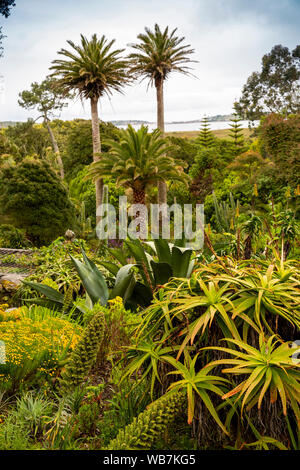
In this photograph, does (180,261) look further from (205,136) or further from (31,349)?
(205,136)

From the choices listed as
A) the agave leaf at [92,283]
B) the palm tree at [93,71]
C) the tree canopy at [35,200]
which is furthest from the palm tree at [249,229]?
the palm tree at [93,71]

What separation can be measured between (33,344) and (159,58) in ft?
62.7

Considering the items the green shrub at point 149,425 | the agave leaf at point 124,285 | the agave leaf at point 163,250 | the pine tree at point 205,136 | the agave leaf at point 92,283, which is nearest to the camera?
the green shrub at point 149,425

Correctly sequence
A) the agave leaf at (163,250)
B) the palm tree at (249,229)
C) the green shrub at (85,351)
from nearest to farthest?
the green shrub at (85,351) → the palm tree at (249,229) → the agave leaf at (163,250)

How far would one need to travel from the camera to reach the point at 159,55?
63.1ft

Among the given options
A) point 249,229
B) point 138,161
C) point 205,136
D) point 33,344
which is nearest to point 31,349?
point 33,344

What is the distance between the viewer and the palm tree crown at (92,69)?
18438 mm

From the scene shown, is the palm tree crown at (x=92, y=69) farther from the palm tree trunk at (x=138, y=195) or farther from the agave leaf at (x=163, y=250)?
the agave leaf at (x=163, y=250)

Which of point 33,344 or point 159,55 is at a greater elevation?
point 159,55

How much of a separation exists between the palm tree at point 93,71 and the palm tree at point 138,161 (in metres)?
5.40

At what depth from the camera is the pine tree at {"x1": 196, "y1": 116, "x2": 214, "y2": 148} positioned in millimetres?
28656

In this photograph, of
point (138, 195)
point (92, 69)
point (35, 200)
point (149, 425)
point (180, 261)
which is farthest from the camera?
point (92, 69)
